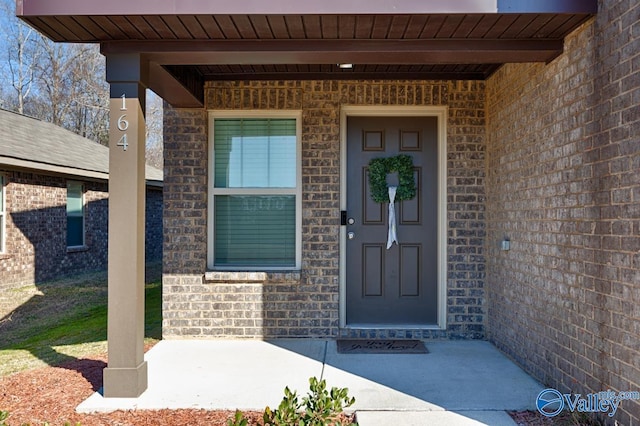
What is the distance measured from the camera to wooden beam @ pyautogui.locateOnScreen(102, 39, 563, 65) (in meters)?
3.64

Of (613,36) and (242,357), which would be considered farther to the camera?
(242,357)

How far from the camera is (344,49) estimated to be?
367 centimetres

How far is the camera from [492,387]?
3779 mm

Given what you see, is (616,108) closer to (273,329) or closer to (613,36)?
(613,36)

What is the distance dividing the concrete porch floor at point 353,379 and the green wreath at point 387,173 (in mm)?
1616

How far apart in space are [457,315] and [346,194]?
177 cm

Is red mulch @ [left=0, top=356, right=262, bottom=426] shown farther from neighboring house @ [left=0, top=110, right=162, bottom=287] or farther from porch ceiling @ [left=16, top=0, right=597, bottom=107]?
neighboring house @ [left=0, top=110, right=162, bottom=287]

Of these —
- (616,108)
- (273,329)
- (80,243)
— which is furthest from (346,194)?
(80,243)

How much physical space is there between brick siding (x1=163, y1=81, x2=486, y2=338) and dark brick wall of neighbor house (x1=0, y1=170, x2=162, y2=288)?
5.49m

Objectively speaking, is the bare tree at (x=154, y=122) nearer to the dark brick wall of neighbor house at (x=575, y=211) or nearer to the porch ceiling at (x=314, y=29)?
the porch ceiling at (x=314, y=29)

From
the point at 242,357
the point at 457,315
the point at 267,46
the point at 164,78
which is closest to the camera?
the point at 267,46

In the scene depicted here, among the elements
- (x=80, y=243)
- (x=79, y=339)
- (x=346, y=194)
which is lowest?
(x=79, y=339)

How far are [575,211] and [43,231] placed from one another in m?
9.83

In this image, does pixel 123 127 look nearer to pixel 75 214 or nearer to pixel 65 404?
pixel 65 404
